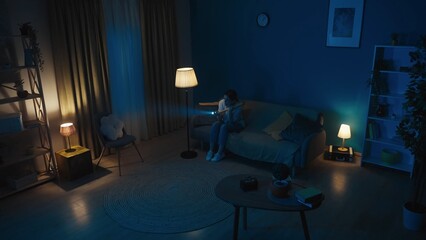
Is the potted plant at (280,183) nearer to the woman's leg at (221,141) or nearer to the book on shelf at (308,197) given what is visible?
the book on shelf at (308,197)

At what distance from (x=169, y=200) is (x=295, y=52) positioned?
109 inches

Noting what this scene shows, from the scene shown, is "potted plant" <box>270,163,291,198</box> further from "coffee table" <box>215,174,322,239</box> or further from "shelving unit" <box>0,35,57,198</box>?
"shelving unit" <box>0,35,57,198</box>

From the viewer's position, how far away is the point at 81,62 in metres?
4.39

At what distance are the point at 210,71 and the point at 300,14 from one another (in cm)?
185

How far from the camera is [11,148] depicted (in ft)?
13.2

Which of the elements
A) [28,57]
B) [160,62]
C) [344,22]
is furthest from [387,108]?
[28,57]

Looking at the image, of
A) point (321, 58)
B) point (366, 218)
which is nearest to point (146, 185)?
point (366, 218)

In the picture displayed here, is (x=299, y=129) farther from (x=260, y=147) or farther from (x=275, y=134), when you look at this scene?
(x=260, y=147)

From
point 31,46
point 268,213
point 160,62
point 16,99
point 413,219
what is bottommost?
point 268,213

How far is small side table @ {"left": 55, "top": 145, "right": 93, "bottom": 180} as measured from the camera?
411 cm

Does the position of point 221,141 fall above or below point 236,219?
above

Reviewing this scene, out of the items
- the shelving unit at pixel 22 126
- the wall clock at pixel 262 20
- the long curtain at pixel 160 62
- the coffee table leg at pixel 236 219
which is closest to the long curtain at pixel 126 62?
the long curtain at pixel 160 62

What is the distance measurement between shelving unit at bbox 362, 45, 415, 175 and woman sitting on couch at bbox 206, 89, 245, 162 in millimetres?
1671

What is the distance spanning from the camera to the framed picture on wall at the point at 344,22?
170 inches
